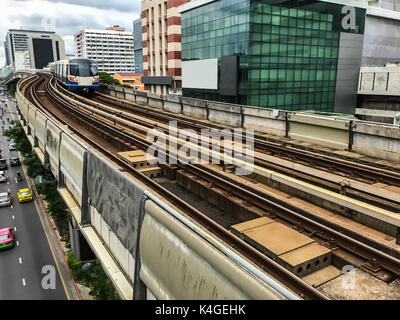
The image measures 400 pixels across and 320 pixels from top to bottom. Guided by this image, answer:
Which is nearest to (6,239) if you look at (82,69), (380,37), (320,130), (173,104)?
(82,69)

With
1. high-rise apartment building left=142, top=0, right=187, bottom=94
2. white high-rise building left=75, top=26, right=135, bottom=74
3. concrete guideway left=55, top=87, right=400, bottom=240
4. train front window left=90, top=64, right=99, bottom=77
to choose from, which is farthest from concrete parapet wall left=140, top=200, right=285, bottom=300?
white high-rise building left=75, top=26, right=135, bottom=74

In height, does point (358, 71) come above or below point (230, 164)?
above

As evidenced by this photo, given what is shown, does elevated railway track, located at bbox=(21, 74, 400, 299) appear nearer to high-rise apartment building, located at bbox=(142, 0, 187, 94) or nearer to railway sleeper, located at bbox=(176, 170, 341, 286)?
railway sleeper, located at bbox=(176, 170, 341, 286)

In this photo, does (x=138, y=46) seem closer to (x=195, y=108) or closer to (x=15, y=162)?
(x=15, y=162)

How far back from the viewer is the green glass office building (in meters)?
30.9

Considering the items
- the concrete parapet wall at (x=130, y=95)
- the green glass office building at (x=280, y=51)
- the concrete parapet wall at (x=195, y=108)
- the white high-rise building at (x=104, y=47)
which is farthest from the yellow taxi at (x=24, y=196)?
the white high-rise building at (x=104, y=47)

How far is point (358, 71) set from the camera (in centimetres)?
3834

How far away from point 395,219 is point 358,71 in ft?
117

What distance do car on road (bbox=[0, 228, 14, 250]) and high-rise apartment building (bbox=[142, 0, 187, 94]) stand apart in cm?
3063

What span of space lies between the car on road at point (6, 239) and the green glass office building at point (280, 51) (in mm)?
25900

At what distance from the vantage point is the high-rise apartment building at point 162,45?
55844 millimetres

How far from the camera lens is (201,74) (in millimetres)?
38406
